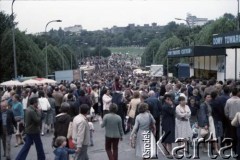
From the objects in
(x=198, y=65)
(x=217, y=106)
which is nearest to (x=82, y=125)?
(x=217, y=106)

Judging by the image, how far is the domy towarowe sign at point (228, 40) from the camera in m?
23.2

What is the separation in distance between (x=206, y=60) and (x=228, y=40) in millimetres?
16851

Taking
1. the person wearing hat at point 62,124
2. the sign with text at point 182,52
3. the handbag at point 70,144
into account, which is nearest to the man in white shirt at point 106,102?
the person wearing hat at point 62,124

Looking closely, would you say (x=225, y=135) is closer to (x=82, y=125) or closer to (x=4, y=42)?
(x=82, y=125)

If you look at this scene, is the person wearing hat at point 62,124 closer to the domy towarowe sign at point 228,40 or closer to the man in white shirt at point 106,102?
the man in white shirt at point 106,102

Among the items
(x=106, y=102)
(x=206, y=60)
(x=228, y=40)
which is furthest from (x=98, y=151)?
(x=206, y=60)

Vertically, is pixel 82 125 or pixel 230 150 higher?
pixel 82 125

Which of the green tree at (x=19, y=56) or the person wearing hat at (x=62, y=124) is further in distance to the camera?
the green tree at (x=19, y=56)

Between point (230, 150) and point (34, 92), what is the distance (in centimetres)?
825

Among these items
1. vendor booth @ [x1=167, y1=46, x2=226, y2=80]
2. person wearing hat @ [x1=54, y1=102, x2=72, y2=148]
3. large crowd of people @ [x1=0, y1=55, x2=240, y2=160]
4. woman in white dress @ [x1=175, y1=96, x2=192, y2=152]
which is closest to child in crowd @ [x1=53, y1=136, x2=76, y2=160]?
large crowd of people @ [x1=0, y1=55, x2=240, y2=160]

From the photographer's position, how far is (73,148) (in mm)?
11648

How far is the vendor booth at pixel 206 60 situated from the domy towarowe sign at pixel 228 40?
6.65 metres

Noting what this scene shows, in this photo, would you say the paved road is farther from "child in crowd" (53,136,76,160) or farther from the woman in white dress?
"child in crowd" (53,136,76,160)

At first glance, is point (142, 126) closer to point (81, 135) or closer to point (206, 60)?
point (81, 135)
